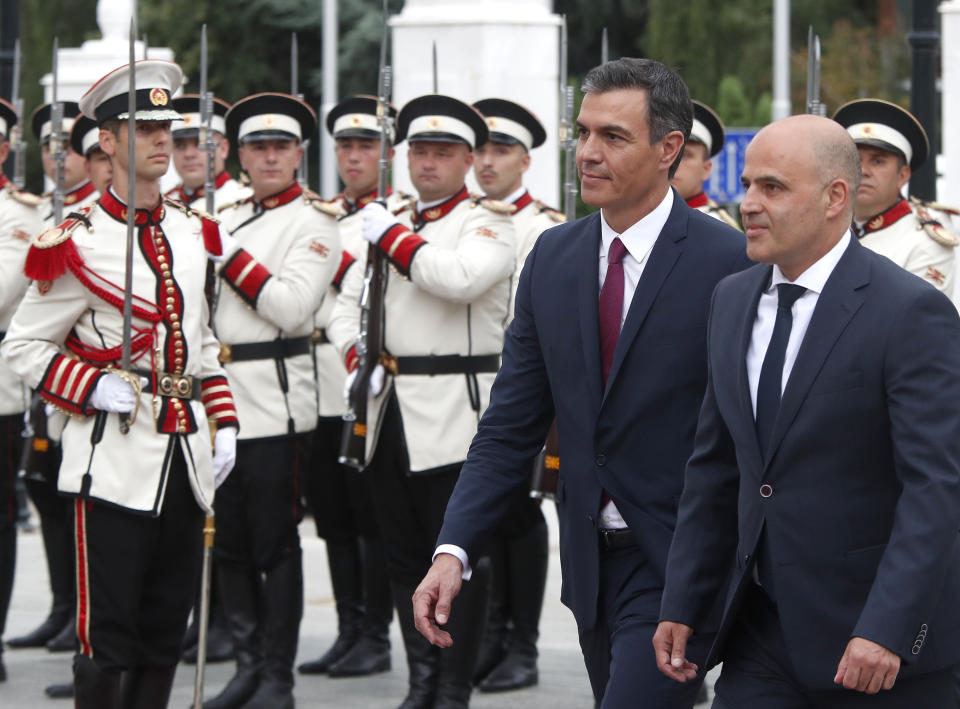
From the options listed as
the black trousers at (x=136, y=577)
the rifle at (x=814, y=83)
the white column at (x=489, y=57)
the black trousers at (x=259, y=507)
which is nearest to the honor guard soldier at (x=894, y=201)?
the rifle at (x=814, y=83)

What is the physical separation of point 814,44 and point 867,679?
3734 mm

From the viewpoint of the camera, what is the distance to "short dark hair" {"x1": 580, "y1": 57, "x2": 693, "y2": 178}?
14.6ft

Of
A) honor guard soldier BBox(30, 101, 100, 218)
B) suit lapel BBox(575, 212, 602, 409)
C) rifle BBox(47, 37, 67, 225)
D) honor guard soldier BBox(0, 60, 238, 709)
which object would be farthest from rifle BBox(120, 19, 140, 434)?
honor guard soldier BBox(30, 101, 100, 218)

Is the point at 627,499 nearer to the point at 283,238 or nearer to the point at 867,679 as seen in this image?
the point at 867,679

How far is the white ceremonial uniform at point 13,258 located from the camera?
7.76 metres

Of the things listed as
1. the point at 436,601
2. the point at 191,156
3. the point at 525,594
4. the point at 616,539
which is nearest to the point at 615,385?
the point at 616,539

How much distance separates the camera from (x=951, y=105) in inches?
399

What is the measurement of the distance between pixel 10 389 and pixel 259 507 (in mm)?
1291

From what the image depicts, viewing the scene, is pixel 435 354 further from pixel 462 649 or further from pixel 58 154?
pixel 58 154

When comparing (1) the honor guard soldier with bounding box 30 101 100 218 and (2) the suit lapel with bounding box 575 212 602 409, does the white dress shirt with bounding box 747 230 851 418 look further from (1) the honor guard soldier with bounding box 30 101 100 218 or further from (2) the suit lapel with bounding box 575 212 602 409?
(1) the honor guard soldier with bounding box 30 101 100 218

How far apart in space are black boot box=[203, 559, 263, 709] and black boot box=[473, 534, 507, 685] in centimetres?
95

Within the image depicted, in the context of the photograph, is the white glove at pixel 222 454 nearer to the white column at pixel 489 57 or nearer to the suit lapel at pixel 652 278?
the suit lapel at pixel 652 278

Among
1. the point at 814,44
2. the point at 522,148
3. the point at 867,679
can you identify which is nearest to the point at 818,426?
the point at 867,679

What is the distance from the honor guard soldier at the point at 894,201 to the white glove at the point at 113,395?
2.85 m
